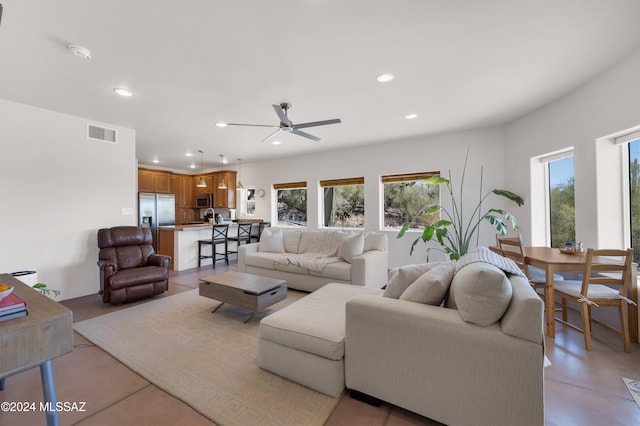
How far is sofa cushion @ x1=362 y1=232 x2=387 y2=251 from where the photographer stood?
158 inches

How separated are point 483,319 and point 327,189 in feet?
16.2

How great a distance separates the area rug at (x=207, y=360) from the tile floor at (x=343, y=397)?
87 millimetres

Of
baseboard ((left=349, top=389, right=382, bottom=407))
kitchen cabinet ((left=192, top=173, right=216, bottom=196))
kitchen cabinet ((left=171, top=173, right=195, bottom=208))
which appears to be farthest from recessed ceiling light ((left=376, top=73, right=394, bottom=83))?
kitchen cabinet ((left=171, top=173, right=195, bottom=208))

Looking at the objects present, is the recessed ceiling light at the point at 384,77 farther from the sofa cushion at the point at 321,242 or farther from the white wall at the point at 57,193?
the white wall at the point at 57,193

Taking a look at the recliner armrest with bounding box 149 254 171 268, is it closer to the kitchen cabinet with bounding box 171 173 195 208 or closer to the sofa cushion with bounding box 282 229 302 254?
the sofa cushion with bounding box 282 229 302 254

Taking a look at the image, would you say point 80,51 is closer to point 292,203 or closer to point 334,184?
point 334,184

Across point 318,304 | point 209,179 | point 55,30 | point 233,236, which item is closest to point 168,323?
point 318,304

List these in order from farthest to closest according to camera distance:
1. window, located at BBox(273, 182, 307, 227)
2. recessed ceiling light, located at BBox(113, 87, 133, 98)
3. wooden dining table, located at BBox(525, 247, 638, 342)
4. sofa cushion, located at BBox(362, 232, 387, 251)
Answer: window, located at BBox(273, 182, 307, 227), sofa cushion, located at BBox(362, 232, 387, 251), recessed ceiling light, located at BBox(113, 87, 133, 98), wooden dining table, located at BBox(525, 247, 638, 342)

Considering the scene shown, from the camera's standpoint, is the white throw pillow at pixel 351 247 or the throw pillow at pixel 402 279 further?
the white throw pillow at pixel 351 247

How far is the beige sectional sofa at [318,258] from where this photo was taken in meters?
3.53

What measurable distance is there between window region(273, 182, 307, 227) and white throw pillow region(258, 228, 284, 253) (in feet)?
5.86

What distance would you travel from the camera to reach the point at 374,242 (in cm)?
403

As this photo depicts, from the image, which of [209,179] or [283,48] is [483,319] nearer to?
[283,48]

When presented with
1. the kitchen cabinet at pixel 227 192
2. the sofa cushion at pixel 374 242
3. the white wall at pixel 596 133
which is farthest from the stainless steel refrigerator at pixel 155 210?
the white wall at pixel 596 133
